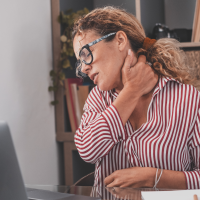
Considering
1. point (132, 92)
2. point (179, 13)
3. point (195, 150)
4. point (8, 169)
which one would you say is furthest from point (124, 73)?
point (179, 13)

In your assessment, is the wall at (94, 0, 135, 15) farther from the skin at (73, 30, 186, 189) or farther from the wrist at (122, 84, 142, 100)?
the wrist at (122, 84, 142, 100)

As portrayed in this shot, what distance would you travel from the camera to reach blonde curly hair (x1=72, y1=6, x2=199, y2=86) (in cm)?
111

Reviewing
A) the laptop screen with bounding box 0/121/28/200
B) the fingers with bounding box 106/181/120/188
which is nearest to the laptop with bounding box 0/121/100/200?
the laptop screen with bounding box 0/121/28/200

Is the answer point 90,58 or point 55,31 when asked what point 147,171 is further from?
point 55,31

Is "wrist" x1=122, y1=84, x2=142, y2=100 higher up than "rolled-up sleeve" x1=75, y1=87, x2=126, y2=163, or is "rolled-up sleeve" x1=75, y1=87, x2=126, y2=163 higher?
"wrist" x1=122, y1=84, x2=142, y2=100

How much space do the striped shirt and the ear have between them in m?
0.23

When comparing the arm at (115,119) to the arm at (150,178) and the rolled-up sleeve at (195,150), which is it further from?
the rolled-up sleeve at (195,150)

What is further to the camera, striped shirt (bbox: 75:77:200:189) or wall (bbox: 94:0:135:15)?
wall (bbox: 94:0:135:15)

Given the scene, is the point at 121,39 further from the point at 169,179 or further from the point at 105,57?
the point at 169,179

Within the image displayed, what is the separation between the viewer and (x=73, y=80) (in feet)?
6.50

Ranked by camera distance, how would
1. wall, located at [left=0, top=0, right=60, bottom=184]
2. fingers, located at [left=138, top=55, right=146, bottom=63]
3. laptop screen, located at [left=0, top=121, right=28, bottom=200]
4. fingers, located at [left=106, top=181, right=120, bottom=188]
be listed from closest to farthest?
laptop screen, located at [left=0, top=121, right=28, bottom=200] → fingers, located at [left=106, top=181, right=120, bottom=188] → fingers, located at [left=138, top=55, right=146, bottom=63] → wall, located at [left=0, top=0, right=60, bottom=184]

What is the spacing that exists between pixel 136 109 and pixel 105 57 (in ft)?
0.91

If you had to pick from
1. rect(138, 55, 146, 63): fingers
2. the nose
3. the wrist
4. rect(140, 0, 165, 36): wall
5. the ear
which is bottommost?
the wrist

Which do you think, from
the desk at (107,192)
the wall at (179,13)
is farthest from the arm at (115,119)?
the wall at (179,13)
